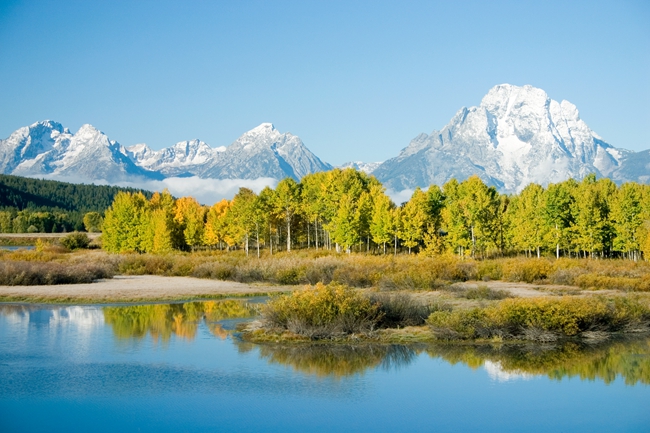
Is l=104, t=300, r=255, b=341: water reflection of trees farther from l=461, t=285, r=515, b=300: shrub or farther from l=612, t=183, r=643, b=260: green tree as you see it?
l=612, t=183, r=643, b=260: green tree

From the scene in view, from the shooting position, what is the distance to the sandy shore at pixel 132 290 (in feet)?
122

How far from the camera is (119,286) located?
4319 cm

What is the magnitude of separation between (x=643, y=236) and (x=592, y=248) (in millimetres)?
5221

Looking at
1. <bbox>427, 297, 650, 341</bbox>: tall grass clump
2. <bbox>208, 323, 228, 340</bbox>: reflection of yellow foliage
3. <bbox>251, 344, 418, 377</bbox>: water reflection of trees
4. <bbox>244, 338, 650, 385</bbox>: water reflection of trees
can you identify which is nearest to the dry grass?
<bbox>427, 297, 650, 341</bbox>: tall grass clump

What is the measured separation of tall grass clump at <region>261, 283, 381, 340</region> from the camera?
24516mm

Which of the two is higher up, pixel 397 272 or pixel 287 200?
pixel 287 200

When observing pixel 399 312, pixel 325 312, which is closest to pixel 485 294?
pixel 399 312

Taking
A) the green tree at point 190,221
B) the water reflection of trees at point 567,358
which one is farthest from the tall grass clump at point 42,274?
the green tree at point 190,221

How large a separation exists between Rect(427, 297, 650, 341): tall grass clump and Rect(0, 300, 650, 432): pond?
34.8 inches

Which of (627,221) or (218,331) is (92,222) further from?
(218,331)

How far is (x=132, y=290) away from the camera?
40562 millimetres

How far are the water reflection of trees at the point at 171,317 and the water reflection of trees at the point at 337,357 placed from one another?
12.9ft

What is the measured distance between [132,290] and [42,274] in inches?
334

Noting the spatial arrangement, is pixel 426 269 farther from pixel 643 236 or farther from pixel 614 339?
pixel 643 236
